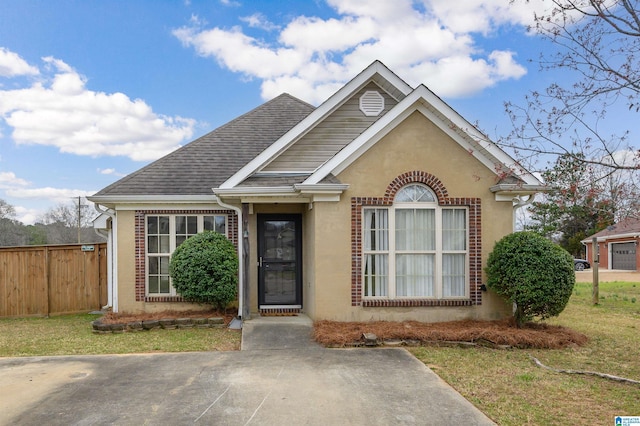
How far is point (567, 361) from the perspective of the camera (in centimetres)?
739

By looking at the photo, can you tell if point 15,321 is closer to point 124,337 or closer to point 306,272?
point 124,337

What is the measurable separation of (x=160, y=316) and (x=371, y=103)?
698 cm

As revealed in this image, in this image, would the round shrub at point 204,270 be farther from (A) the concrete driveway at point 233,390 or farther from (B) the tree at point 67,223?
(B) the tree at point 67,223

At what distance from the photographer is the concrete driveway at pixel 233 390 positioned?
196 inches

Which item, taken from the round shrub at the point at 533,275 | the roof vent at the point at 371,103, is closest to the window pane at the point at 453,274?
the round shrub at the point at 533,275

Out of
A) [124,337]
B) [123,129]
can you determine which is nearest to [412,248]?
[124,337]

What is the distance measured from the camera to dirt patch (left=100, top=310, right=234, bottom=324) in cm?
1012

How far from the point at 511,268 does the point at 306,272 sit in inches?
173

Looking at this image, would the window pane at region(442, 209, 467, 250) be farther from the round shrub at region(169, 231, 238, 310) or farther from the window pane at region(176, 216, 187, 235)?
the window pane at region(176, 216, 187, 235)

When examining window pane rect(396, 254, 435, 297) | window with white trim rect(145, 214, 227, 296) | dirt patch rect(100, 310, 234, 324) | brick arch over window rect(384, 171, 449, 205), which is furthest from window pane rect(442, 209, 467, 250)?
window with white trim rect(145, 214, 227, 296)

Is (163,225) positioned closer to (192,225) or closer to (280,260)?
(192,225)

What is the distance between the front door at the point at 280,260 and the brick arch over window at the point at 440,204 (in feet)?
7.27

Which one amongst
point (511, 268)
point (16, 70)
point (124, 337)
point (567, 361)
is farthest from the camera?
point (16, 70)

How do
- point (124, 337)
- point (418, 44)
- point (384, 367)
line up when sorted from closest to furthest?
point (384, 367) → point (124, 337) → point (418, 44)
